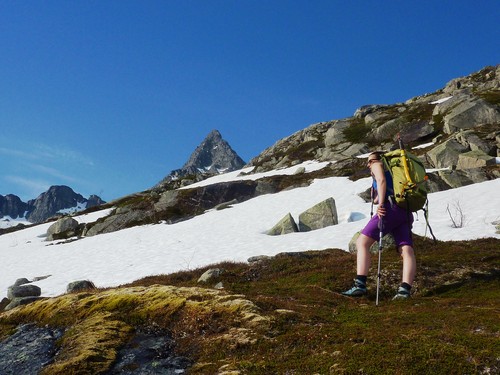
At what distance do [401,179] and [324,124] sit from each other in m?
99.8

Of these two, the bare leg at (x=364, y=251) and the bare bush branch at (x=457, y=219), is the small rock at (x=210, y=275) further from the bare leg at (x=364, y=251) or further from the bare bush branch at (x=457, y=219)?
the bare bush branch at (x=457, y=219)

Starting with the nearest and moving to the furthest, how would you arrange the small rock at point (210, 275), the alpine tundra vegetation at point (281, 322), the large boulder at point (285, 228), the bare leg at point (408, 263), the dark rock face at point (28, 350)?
the alpine tundra vegetation at point (281, 322)
the dark rock face at point (28, 350)
the bare leg at point (408, 263)
the small rock at point (210, 275)
the large boulder at point (285, 228)

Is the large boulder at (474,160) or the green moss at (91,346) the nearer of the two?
the green moss at (91,346)

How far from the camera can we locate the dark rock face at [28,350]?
6013 millimetres

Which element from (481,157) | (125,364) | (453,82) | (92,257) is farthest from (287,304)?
(453,82)

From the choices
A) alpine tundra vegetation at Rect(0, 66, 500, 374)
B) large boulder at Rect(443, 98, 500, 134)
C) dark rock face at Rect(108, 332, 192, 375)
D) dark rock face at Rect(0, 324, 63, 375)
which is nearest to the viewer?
alpine tundra vegetation at Rect(0, 66, 500, 374)

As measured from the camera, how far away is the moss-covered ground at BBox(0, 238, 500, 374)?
14.8 feet

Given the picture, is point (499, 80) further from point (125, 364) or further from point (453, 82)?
point (125, 364)

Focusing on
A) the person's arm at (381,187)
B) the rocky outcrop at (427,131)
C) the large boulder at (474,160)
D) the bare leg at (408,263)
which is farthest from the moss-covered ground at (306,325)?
the rocky outcrop at (427,131)

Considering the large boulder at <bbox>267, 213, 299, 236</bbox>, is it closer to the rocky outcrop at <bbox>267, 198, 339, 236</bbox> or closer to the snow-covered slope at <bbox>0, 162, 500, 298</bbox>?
the rocky outcrop at <bbox>267, 198, 339, 236</bbox>

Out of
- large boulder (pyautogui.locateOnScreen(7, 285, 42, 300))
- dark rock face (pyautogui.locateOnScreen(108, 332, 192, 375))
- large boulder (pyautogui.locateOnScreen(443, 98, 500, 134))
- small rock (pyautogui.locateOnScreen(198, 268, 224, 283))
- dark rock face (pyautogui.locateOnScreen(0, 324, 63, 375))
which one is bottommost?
large boulder (pyautogui.locateOnScreen(7, 285, 42, 300))

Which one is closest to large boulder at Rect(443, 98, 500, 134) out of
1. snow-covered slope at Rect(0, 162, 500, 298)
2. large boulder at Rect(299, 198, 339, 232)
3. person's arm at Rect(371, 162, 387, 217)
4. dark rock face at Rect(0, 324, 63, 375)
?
snow-covered slope at Rect(0, 162, 500, 298)

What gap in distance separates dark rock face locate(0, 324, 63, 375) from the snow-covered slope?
1219cm

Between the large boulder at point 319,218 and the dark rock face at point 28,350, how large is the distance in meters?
20.8
